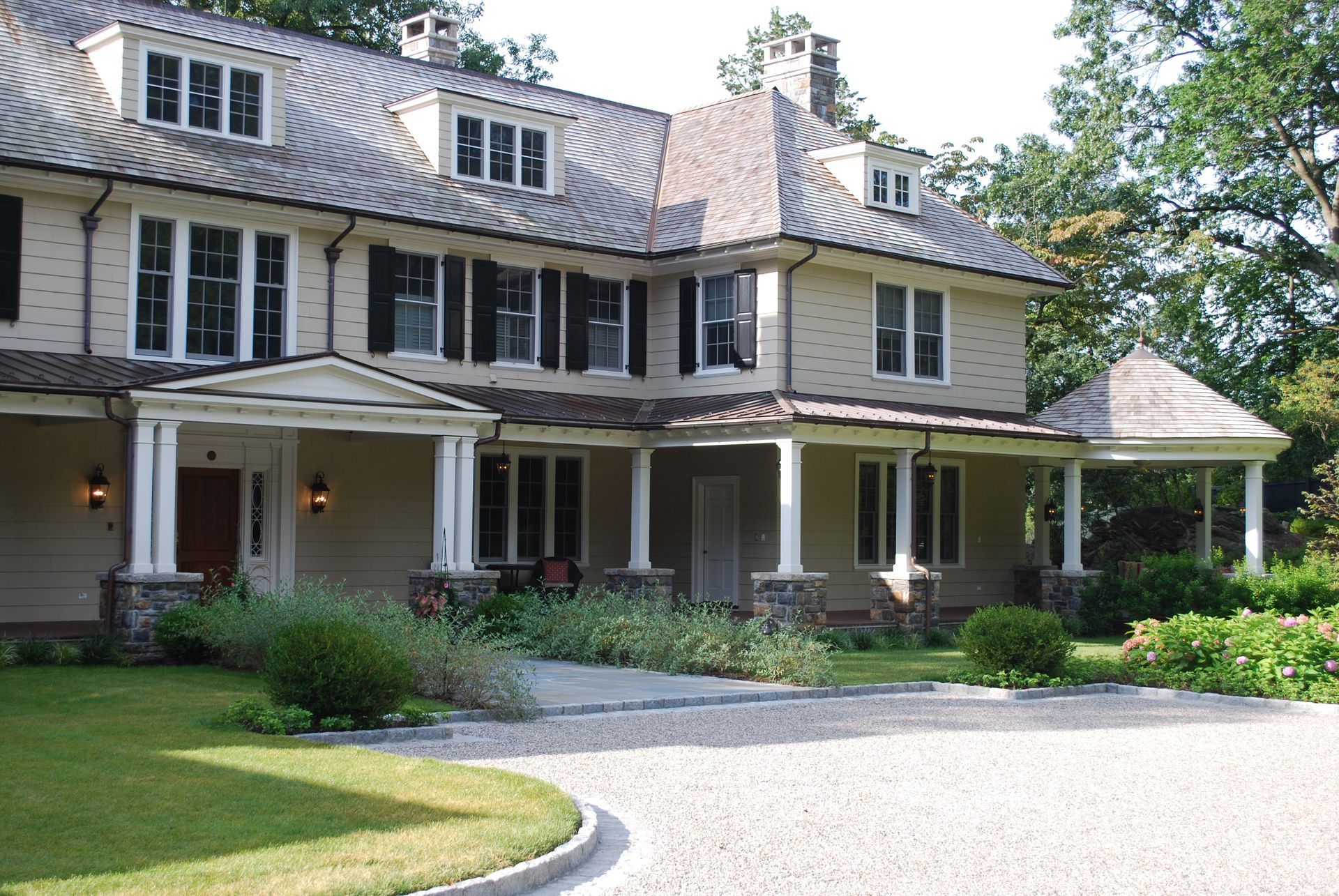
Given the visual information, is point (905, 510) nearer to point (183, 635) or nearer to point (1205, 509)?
point (1205, 509)

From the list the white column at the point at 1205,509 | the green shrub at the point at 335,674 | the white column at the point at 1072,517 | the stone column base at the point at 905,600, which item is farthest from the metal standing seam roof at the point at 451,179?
the green shrub at the point at 335,674

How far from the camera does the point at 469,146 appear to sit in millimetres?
21469

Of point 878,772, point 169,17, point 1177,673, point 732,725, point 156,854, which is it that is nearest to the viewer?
point 156,854

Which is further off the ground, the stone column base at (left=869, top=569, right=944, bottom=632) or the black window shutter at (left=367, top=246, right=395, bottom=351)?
the black window shutter at (left=367, top=246, right=395, bottom=351)

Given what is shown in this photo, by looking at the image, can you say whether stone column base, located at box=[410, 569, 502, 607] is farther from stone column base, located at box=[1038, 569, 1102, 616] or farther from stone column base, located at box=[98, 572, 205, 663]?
stone column base, located at box=[1038, 569, 1102, 616]

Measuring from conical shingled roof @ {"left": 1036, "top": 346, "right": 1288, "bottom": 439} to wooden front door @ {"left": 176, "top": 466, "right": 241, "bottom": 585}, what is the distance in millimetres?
13499

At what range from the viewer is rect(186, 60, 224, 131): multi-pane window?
734 inches

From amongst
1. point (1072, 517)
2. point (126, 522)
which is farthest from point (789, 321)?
point (126, 522)

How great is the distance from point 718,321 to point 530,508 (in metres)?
4.13

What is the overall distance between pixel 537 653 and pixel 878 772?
7993 mm

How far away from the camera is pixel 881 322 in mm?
22688

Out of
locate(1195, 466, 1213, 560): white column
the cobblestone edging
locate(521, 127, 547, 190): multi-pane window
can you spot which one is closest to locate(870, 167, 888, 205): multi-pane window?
locate(521, 127, 547, 190): multi-pane window

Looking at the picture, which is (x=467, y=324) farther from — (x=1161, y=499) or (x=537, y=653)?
(x=1161, y=499)

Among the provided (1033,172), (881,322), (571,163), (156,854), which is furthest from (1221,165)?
(156,854)
